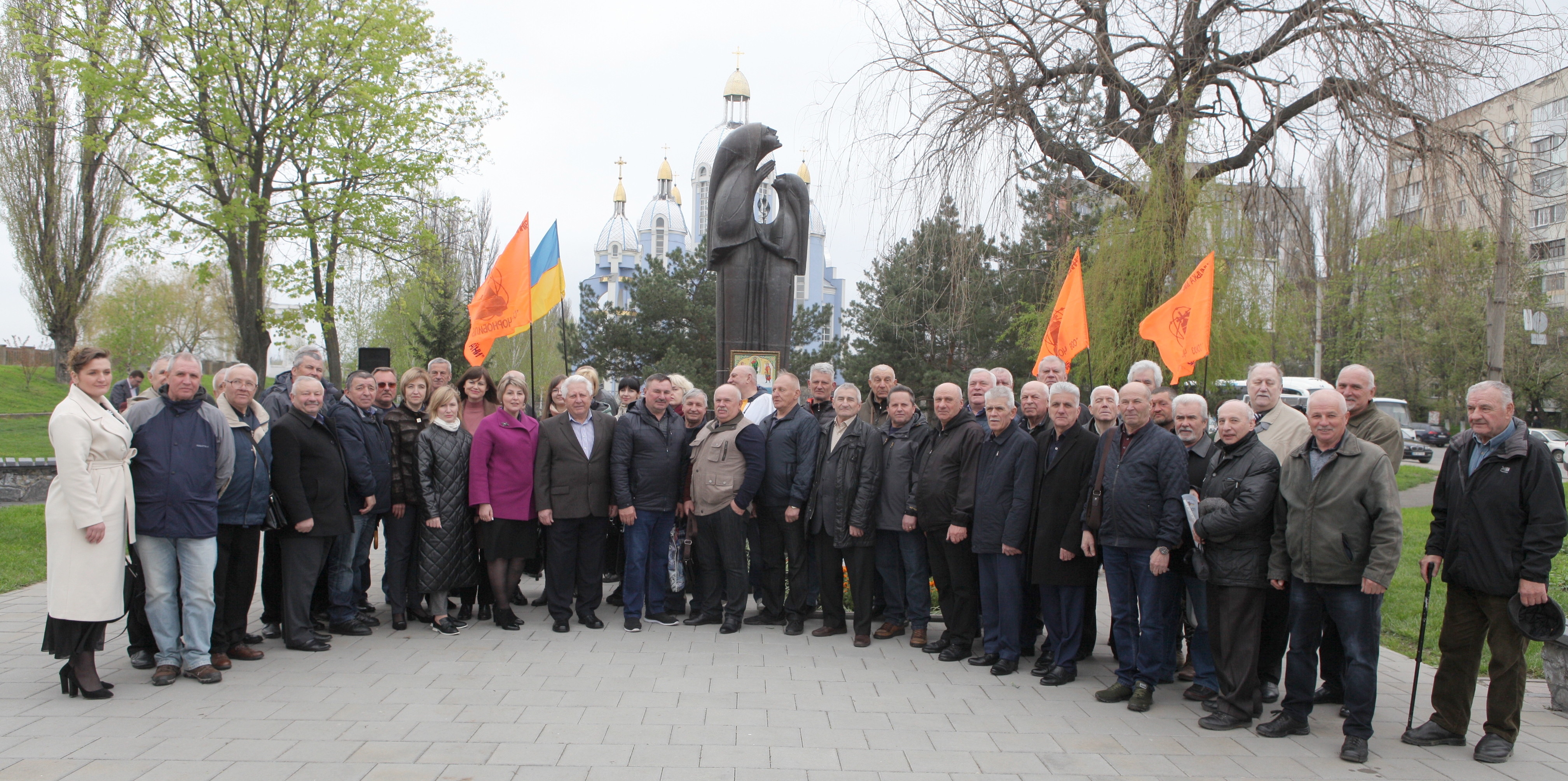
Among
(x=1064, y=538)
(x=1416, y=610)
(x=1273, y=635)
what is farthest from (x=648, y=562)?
(x=1416, y=610)

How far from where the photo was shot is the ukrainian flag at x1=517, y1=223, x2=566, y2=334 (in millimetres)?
8992

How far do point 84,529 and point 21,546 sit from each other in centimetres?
638

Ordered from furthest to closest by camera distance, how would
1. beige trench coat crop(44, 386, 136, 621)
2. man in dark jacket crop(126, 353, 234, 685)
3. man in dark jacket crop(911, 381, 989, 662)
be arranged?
man in dark jacket crop(911, 381, 989, 662)
man in dark jacket crop(126, 353, 234, 685)
beige trench coat crop(44, 386, 136, 621)

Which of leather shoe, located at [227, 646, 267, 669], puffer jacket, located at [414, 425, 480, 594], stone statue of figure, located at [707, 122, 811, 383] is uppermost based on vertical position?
stone statue of figure, located at [707, 122, 811, 383]

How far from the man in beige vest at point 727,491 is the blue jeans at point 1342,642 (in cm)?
357

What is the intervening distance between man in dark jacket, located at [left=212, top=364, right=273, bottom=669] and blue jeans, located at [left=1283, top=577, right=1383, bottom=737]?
5949 mm

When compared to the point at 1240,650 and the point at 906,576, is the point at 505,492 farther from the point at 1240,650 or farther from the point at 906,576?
the point at 1240,650

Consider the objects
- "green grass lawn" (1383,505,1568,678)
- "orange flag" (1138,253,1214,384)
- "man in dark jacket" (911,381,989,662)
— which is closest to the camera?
"man in dark jacket" (911,381,989,662)

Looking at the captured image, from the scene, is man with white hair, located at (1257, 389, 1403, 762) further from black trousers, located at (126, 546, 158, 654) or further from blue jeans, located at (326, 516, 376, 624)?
black trousers, located at (126, 546, 158, 654)

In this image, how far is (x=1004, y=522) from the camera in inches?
241

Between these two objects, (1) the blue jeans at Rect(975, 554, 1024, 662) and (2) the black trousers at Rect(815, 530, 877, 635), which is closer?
(1) the blue jeans at Rect(975, 554, 1024, 662)

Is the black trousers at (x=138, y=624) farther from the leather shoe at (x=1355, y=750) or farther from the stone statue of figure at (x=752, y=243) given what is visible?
the stone statue of figure at (x=752, y=243)

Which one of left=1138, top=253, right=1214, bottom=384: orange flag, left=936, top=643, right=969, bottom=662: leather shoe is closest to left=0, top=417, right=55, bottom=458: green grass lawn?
left=936, top=643, right=969, bottom=662: leather shoe

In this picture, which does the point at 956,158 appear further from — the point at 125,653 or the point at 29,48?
the point at 29,48
